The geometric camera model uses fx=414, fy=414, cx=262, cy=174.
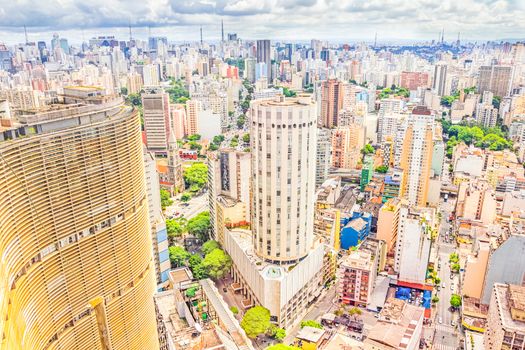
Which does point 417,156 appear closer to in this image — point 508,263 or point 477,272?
point 477,272

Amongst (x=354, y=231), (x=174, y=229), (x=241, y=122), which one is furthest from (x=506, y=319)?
(x=241, y=122)

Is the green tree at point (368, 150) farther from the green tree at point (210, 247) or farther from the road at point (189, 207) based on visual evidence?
the green tree at point (210, 247)

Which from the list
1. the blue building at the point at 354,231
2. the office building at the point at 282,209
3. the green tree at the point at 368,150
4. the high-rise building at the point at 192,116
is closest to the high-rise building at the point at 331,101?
the green tree at the point at 368,150

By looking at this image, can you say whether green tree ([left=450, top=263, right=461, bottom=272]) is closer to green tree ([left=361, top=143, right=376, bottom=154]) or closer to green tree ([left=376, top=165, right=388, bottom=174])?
green tree ([left=376, top=165, right=388, bottom=174])

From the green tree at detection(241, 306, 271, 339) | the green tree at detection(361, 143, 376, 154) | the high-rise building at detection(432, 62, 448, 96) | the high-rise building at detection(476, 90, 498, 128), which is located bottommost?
the green tree at detection(241, 306, 271, 339)

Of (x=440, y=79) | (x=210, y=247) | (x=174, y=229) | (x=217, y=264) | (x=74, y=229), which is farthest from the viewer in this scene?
(x=440, y=79)

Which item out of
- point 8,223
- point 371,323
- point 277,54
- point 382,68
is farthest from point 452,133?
point 277,54

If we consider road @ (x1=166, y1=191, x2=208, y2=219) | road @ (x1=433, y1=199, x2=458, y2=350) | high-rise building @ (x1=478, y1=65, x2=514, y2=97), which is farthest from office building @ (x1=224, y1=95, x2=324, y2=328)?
high-rise building @ (x1=478, y1=65, x2=514, y2=97)
